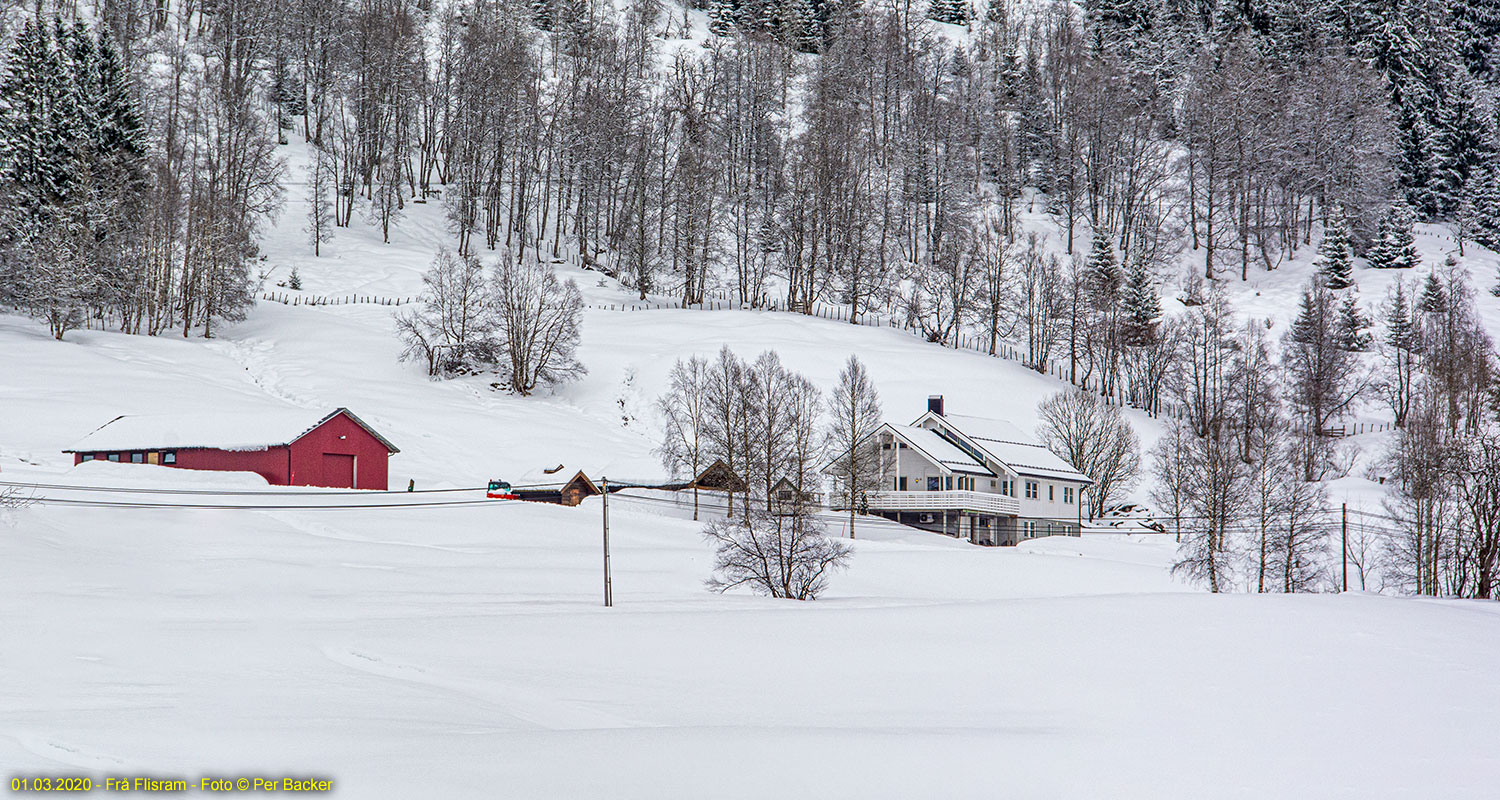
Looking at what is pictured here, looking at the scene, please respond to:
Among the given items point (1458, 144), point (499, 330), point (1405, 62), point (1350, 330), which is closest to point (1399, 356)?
point (1350, 330)

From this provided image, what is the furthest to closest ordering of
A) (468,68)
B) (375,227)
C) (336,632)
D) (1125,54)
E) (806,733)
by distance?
(1125,54) → (468,68) → (375,227) → (336,632) → (806,733)

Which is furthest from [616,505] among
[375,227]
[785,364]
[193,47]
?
[193,47]

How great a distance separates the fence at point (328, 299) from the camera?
245 feet

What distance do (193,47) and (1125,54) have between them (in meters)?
99.5

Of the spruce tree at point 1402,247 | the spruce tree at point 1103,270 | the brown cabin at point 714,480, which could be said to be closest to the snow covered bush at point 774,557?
the brown cabin at point 714,480

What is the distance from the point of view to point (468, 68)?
98.9m

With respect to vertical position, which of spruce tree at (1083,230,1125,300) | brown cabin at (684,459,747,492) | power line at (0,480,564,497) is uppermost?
spruce tree at (1083,230,1125,300)

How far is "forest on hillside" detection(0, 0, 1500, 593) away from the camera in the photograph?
63.6m

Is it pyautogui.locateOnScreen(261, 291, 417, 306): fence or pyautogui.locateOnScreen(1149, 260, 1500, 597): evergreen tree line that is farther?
pyautogui.locateOnScreen(261, 291, 417, 306): fence

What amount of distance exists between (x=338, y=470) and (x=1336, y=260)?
7462 centimetres

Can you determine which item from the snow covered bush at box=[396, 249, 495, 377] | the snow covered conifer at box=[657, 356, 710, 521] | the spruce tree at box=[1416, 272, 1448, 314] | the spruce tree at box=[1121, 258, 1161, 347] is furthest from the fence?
the spruce tree at box=[1416, 272, 1448, 314]

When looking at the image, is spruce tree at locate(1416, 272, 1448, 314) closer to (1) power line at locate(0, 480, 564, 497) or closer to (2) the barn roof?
(1) power line at locate(0, 480, 564, 497)

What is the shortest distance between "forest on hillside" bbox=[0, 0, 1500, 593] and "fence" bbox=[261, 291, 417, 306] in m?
4.42

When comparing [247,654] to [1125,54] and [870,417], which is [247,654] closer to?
[870,417]
